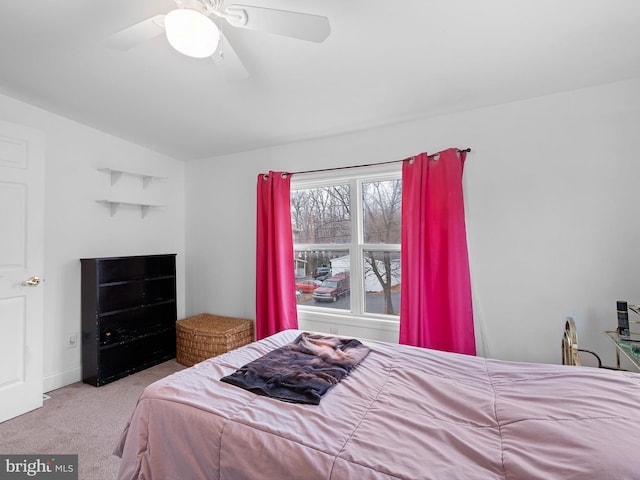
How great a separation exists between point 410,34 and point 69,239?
3.21 m

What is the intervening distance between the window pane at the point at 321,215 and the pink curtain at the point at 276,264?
0.25 meters

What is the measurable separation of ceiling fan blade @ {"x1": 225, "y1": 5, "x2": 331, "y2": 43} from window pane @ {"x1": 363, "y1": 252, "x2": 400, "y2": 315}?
200 cm

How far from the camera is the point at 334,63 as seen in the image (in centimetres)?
192

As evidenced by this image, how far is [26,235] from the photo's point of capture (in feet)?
7.89

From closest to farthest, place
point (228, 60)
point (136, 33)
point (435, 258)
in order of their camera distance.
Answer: point (136, 33) < point (228, 60) < point (435, 258)

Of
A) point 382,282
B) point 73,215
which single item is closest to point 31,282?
point 73,215

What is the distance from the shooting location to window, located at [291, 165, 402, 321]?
2898mm

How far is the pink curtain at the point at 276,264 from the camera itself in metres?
Answer: 3.11

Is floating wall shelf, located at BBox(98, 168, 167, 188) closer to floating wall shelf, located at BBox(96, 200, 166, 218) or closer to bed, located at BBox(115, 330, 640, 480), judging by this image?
floating wall shelf, located at BBox(96, 200, 166, 218)

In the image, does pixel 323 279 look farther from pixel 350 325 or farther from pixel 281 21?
pixel 281 21

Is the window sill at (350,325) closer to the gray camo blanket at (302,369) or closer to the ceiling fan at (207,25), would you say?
the gray camo blanket at (302,369)

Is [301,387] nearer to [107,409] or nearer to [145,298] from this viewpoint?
[107,409]

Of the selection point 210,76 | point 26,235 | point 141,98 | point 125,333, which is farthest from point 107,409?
point 210,76

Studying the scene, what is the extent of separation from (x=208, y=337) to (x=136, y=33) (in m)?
2.53
